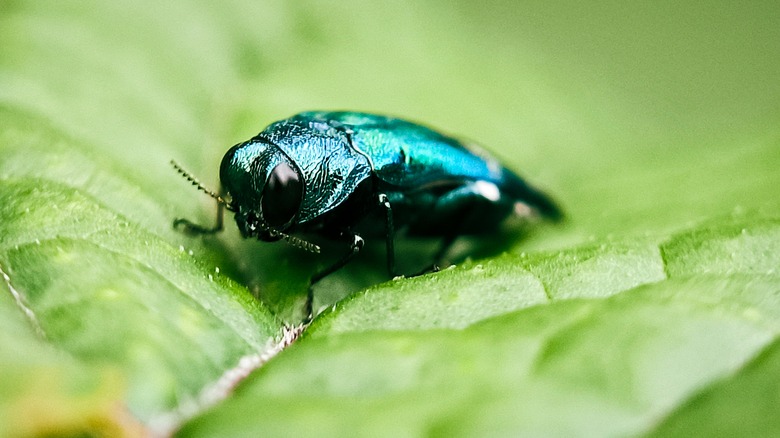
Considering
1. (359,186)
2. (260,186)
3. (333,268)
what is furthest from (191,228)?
(359,186)

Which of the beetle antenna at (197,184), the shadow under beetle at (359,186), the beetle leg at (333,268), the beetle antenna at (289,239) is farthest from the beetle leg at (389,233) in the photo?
the beetle antenna at (197,184)

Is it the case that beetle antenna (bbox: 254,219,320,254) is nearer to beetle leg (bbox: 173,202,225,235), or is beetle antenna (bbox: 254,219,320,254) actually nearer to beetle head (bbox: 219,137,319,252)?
beetle head (bbox: 219,137,319,252)

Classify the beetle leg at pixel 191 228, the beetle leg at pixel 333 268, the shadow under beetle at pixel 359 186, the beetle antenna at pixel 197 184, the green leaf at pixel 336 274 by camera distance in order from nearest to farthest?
the green leaf at pixel 336 274
the beetle leg at pixel 333 268
the beetle leg at pixel 191 228
the shadow under beetle at pixel 359 186
the beetle antenna at pixel 197 184

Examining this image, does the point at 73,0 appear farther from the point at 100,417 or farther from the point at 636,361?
the point at 636,361

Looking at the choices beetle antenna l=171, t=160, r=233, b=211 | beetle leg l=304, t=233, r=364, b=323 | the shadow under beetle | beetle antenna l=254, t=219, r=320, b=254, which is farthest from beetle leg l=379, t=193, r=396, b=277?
beetle antenna l=171, t=160, r=233, b=211

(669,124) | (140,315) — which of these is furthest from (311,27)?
(669,124)

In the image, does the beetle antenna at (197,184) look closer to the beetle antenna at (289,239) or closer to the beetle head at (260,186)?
the beetle head at (260,186)

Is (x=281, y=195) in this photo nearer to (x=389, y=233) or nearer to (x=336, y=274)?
(x=336, y=274)
